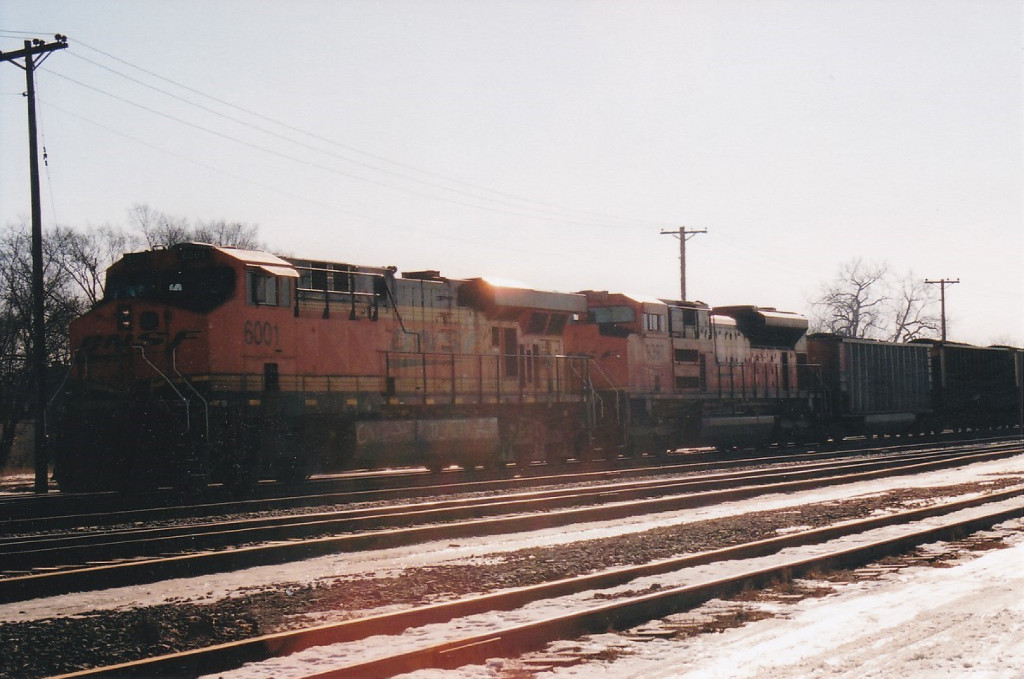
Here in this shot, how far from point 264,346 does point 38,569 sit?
7.75m

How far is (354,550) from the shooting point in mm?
10391

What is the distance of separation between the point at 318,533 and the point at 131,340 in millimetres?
6537

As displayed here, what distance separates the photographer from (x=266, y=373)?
659 inches

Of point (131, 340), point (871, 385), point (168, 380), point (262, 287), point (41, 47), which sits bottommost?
point (871, 385)

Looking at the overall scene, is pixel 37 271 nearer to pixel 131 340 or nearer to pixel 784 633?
pixel 131 340

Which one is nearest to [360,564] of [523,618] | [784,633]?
[523,618]

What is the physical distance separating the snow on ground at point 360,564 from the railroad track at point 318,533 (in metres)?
0.20

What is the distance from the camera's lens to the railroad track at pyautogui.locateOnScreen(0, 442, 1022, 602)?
8.65 meters

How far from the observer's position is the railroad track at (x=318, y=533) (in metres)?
8.65

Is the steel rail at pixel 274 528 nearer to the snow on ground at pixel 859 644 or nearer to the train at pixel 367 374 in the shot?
the train at pixel 367 374

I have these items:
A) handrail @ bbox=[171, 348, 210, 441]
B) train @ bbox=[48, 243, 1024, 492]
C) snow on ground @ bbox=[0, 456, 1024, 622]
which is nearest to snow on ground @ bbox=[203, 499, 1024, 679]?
snow on ground @ bbox=[0, 456, 1024, 622]

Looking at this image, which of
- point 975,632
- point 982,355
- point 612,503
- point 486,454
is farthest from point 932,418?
point 975,632

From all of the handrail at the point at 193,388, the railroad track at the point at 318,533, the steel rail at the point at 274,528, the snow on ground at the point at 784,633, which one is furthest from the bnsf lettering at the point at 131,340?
the snow on ground at the point at 784,633

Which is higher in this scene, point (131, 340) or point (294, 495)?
point (131, 340)
